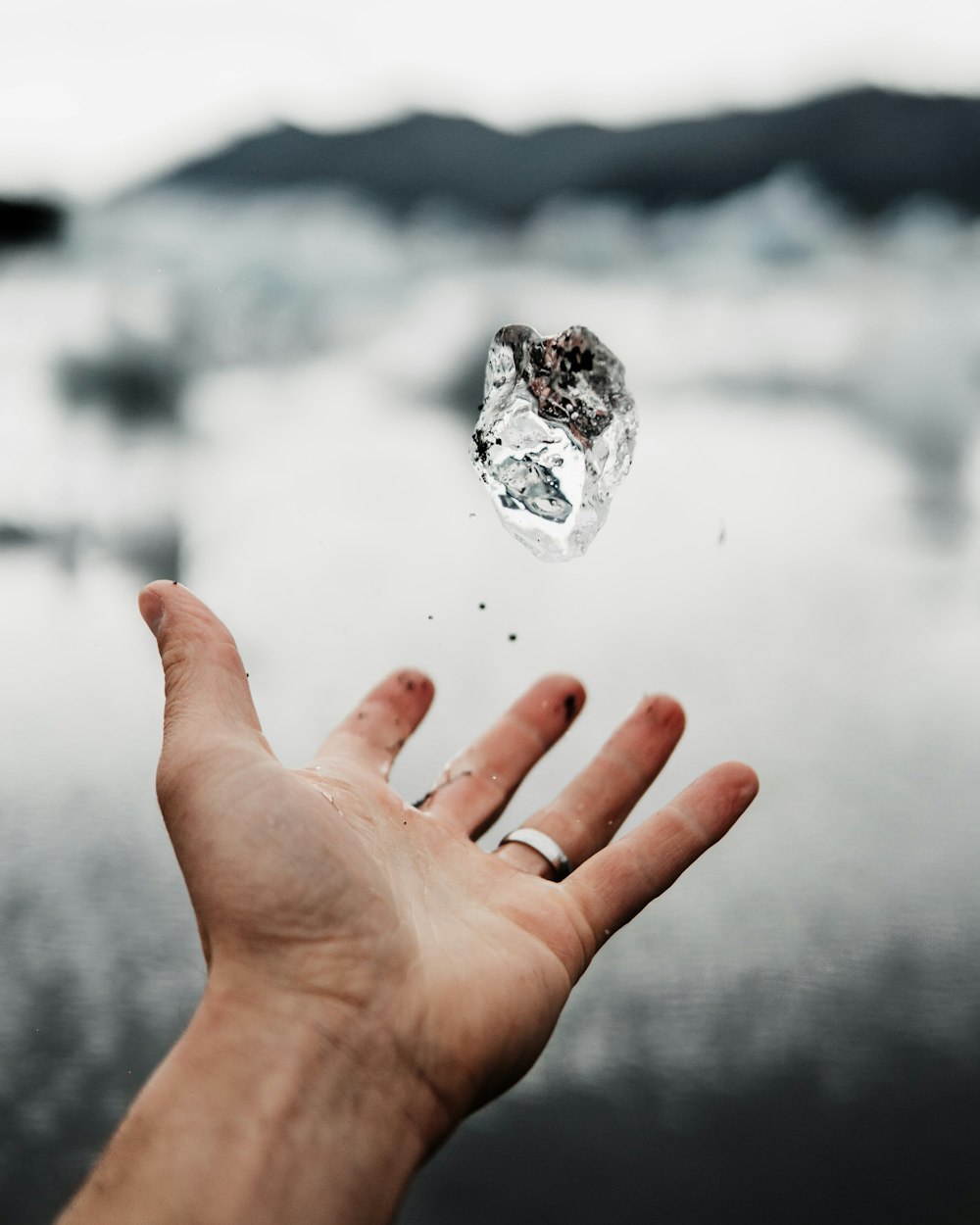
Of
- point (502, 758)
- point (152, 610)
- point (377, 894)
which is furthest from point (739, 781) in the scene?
point (152, 610)

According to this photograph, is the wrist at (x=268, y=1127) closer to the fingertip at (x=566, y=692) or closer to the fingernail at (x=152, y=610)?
the fingernail at (x=152, y=610)

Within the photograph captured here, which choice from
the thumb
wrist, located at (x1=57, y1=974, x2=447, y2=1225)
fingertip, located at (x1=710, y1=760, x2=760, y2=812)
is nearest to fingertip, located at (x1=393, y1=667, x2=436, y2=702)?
the thumb

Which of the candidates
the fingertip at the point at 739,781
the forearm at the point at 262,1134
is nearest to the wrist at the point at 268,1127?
the forearm at the point at 262,1134

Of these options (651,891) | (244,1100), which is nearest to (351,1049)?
(244,1100)

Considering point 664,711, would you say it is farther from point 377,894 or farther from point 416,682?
point 377,894

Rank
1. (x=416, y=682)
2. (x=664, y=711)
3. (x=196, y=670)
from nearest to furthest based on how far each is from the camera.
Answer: (x=196, y=670), (x=664, y=711), (x=416, y=682)

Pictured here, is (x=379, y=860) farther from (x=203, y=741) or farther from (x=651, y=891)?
(x=651, y=891)
